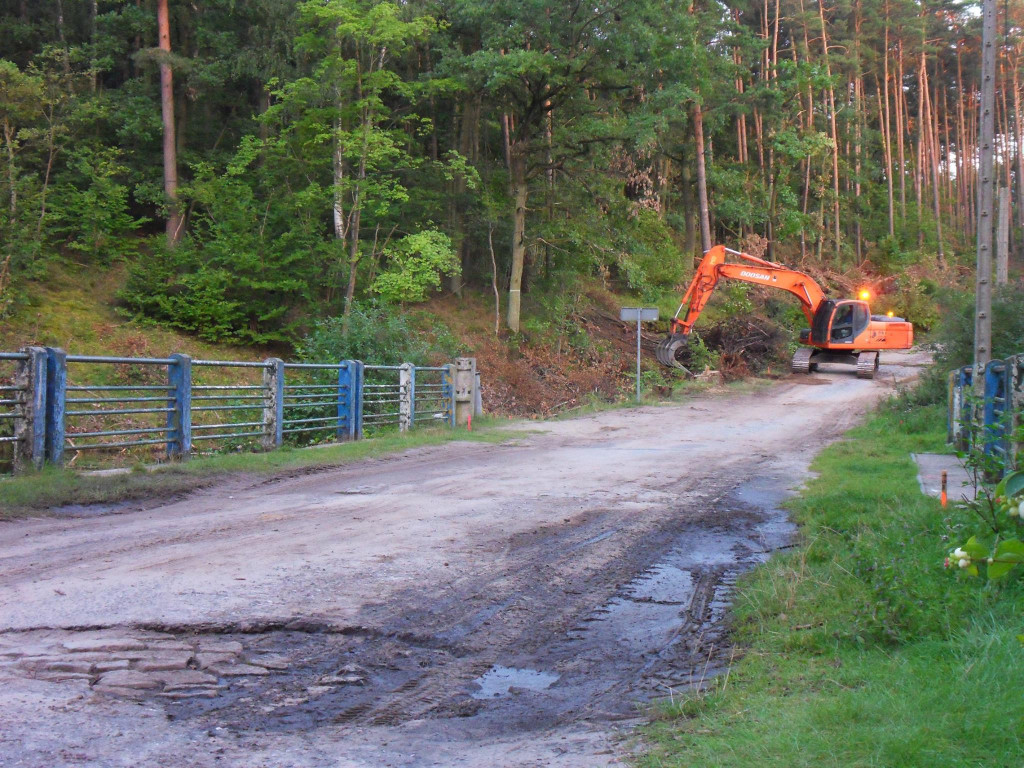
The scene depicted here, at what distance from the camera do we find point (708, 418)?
22.3 m

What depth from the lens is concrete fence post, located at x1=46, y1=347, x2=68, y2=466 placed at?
10016 millimetres

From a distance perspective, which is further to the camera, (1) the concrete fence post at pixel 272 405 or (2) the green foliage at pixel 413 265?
(2) the green foliage at pixel 413 265

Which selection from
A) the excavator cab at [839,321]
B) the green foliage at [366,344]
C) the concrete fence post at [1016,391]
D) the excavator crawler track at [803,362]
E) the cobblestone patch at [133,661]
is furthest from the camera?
the excavator crawler track at [803,362]

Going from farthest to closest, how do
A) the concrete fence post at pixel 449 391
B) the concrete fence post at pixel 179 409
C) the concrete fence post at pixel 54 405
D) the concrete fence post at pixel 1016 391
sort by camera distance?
the concrete fence post at pixel 449 391
the concrete fence post at pixel 179 409
the concrete fence post at pixel 54 405
the concrete fence post at pixel 1016 391

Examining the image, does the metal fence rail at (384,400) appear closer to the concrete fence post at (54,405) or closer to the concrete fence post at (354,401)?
the concrete fence post at (354,401)

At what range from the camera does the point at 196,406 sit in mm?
15203

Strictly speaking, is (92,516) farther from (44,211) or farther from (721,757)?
(44,211)

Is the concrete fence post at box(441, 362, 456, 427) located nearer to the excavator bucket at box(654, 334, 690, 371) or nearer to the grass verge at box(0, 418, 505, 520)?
the grass verge at box(0, 418, 505, 520)

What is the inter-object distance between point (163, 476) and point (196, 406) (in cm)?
493

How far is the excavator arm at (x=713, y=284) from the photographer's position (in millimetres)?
30297

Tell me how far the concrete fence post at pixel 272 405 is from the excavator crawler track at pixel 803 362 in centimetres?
2485

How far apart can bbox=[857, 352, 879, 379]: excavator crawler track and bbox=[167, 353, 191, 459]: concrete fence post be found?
27.3 m

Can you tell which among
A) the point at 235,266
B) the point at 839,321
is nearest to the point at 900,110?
the point at 839,321

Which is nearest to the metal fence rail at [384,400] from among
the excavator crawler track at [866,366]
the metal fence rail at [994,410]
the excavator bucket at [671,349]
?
the metal fence rail at [994,410]
